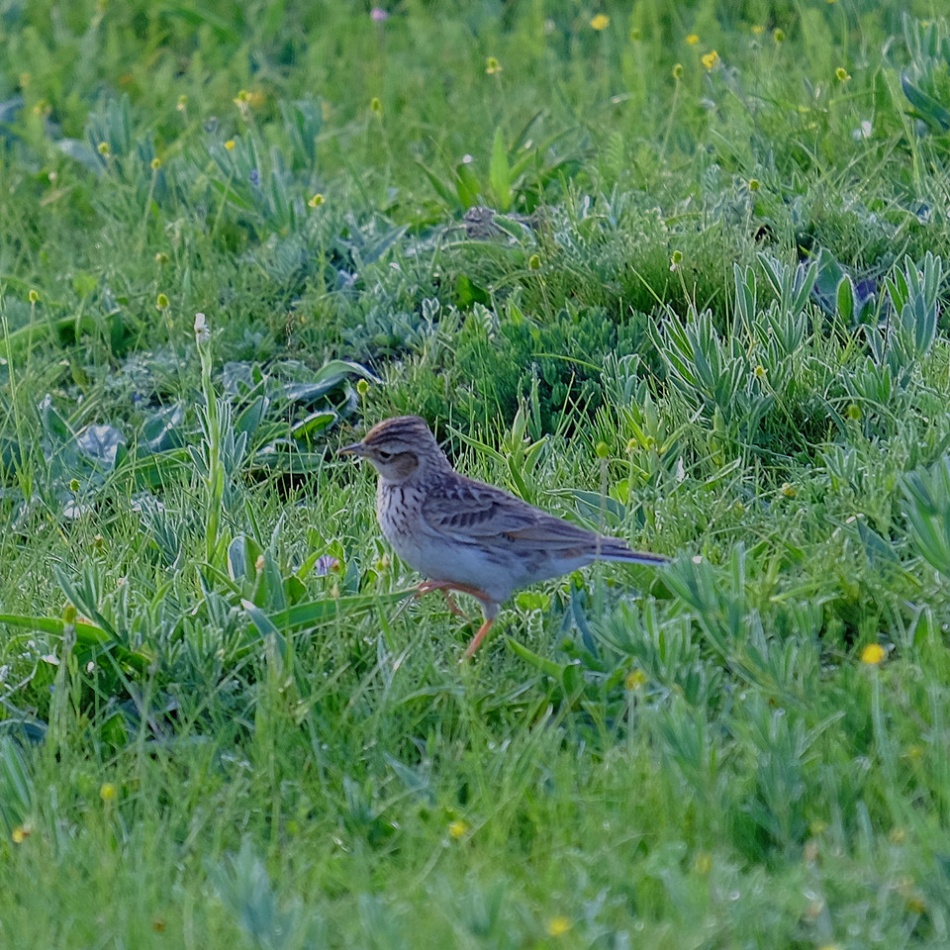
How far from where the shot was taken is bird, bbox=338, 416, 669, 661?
4.75m

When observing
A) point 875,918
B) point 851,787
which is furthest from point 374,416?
point 875,918

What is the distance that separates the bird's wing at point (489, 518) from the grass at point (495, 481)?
0.67 feet

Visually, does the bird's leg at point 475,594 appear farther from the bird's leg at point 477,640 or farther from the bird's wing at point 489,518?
the bird's wing at point 489,518

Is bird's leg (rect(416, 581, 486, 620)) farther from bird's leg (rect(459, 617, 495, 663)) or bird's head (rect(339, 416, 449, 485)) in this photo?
bird's head (rect(339, 416, 449, 485))

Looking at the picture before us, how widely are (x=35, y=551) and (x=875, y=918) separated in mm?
3397

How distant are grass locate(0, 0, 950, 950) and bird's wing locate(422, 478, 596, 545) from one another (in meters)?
0.20

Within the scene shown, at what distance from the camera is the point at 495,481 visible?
5664 millimetres

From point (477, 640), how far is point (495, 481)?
3.47 feet

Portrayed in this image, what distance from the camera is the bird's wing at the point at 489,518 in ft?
15.7

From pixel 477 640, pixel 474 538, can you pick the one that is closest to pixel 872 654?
pixel 477 640

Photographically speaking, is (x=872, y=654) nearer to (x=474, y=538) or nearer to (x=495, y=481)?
(x=474, y=538)

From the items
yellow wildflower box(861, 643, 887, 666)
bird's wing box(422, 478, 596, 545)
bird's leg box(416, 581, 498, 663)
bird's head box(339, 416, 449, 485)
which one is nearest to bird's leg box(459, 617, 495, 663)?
bird's leg box(416, 581, 498, 663)

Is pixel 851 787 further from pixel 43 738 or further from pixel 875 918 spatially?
pixel 43 738

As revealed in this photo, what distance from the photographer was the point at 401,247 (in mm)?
7355
